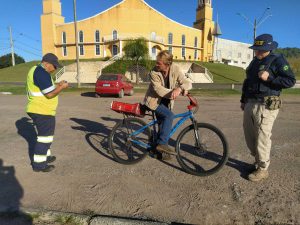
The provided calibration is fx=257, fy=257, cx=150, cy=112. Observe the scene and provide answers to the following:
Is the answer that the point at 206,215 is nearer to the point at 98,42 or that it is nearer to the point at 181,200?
the point at 181,200

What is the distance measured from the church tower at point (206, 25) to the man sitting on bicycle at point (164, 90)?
7174 centimetres

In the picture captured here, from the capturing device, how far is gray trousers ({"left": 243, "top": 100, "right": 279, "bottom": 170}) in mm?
3600

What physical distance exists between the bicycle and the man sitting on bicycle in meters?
0.15

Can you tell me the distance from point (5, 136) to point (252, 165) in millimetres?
5567

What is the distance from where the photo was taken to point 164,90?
398 centimetres

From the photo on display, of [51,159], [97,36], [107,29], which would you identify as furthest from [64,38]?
[51,159]

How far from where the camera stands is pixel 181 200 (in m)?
3.25

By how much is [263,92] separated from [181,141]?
4.75 feet

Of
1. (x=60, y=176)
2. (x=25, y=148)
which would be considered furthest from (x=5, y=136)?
(x=60, y=176)

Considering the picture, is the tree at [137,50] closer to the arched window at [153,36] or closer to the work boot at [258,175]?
the arched window at [153,36]

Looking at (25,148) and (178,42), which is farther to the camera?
(178,42)

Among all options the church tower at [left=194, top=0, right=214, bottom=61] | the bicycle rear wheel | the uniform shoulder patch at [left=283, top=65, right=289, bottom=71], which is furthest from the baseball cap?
the church tower at [left=194, top=0, right=214, bottom=61]

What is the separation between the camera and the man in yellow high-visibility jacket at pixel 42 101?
396cm

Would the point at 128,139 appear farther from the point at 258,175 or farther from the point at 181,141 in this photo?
the point at 258,175
